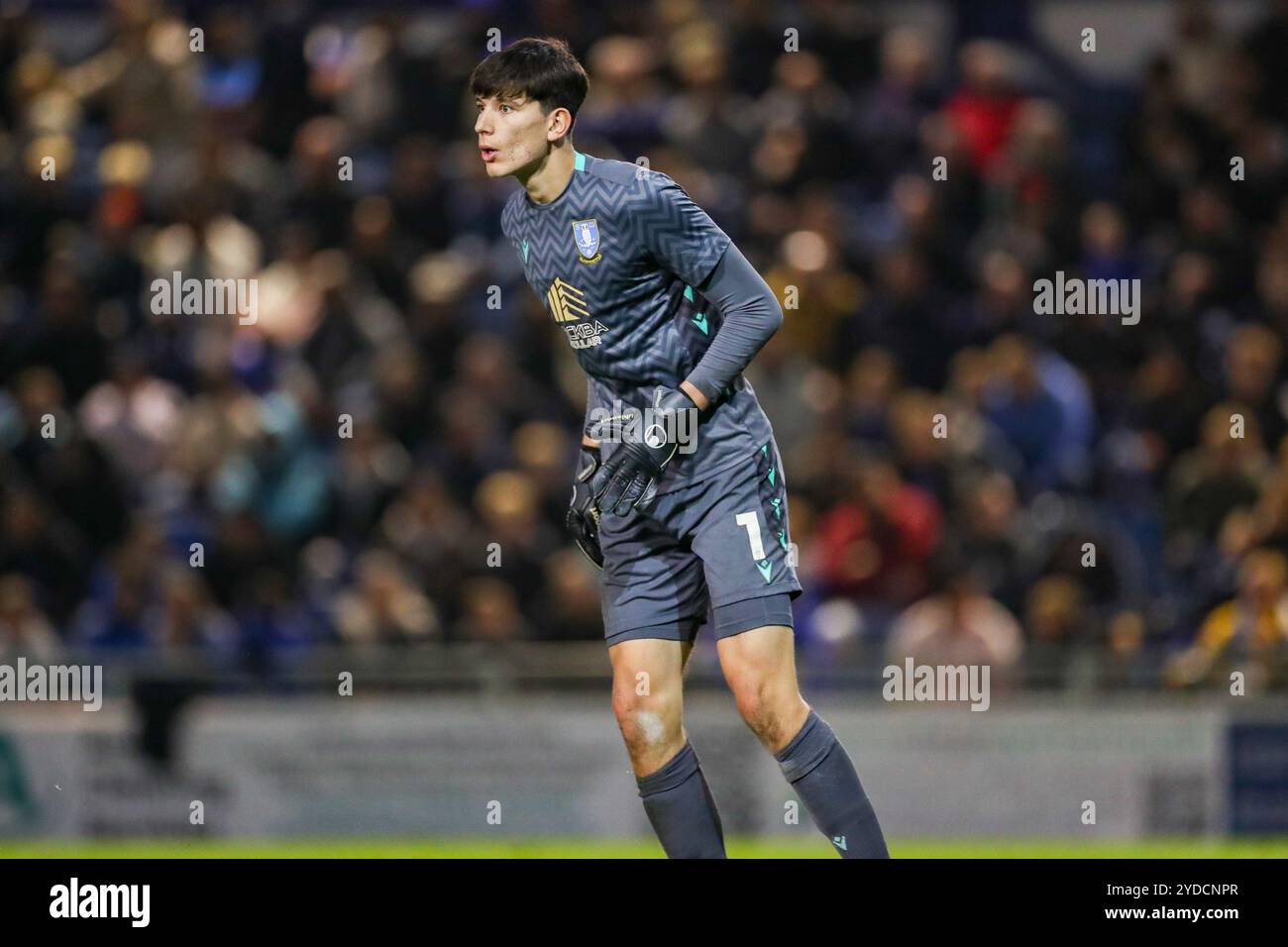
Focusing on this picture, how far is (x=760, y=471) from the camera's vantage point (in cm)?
601

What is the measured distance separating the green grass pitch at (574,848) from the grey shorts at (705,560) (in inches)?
150

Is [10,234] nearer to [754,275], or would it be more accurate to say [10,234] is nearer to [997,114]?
[997,114]

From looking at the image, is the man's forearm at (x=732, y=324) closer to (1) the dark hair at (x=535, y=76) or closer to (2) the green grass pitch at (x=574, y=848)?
(1) the dark hair at (x=535, y=76)

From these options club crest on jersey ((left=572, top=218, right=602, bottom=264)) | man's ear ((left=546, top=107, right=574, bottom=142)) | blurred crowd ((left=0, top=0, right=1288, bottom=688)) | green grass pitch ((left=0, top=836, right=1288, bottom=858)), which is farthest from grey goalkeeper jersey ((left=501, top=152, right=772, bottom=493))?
Result: blurred crowd ((left=0, top=0, right=1288, bottom=688))

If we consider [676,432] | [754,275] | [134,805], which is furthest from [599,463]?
[134,805]

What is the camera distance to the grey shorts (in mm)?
5816

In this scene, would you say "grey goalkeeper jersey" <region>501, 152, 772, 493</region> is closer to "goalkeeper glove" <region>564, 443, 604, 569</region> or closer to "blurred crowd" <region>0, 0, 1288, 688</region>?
"goalkeeper glove" <region>564, 443, 604, 569</region>

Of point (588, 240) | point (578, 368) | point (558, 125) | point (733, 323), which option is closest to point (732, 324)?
point (733, 323)

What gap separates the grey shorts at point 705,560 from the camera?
5.82 metres

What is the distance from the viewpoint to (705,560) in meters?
5.90

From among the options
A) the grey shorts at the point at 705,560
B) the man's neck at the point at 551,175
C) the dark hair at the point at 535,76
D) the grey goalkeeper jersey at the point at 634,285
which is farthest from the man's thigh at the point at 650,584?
the dark hair at the point at 535,76

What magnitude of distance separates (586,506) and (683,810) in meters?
0.92

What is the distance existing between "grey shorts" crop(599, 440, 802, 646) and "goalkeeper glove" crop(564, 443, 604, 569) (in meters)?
0.06

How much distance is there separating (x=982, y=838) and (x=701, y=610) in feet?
15.4
